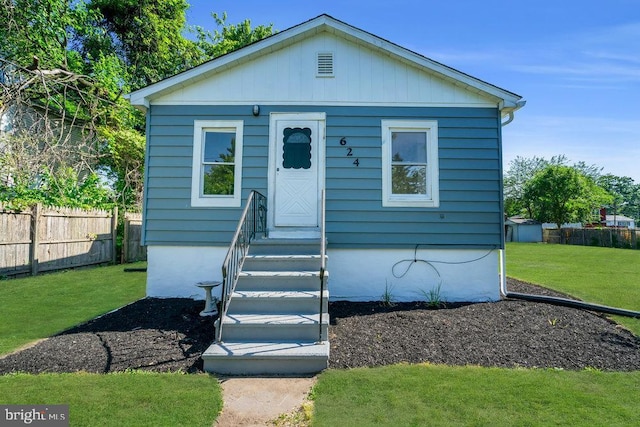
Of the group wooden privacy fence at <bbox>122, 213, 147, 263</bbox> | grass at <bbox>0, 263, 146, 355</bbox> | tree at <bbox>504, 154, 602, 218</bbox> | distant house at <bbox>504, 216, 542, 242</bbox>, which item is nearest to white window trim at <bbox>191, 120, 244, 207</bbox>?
grass at <bbox>0, 263, 146, 355</bbox>

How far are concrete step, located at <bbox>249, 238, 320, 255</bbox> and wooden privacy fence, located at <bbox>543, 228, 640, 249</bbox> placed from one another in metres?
22.7

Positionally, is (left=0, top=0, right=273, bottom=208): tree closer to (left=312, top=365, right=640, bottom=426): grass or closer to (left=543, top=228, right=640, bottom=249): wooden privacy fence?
(left=312, top=365, right=640, bottom=426): grass

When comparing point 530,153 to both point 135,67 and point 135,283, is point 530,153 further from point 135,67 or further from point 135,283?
point 135,283

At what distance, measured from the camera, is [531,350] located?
3.71 m

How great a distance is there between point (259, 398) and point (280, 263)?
7.12 feet

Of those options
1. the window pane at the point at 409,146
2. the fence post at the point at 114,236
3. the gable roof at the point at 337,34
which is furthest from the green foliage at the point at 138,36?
the window pane at the point at 409,146

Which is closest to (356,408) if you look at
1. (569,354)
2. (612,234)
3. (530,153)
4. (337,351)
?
(337,351)

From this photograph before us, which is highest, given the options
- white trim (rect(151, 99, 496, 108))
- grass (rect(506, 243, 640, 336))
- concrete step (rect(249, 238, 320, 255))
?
white trim (rect(151, 99, 496, 108))

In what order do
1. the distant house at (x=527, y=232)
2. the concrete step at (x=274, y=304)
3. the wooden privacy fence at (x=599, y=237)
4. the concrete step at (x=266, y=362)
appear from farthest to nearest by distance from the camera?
1. the distant house at (x=527, y=232)
2. the wooden privacy fence at (x=599, y=237)
3. the concrete step at (x=274, y=304)
4. the concrete step at (x=266, y=362)

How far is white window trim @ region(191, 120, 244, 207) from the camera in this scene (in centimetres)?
593

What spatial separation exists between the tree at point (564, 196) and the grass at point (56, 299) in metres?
31.4

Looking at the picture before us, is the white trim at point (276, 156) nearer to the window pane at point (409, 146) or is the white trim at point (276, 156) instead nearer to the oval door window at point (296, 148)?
the oval door window at point (296, 148)

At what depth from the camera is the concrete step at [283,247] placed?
518 centimetres

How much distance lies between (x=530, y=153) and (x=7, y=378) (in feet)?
157
